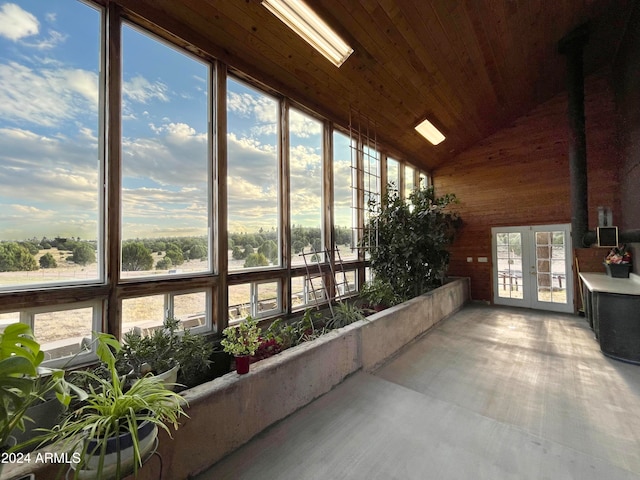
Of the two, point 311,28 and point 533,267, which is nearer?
point 311,28

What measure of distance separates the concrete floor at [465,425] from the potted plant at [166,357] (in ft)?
2.41

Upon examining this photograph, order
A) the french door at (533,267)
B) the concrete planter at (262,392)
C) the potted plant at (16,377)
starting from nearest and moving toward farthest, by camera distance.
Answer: the potted plant at (16,377) → the concrete planter at (262,392) → the french door at (533,267)

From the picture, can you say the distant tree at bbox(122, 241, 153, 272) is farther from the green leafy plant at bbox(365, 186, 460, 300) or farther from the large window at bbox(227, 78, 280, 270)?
the green leafy plant at bbox(365, 186, 460, 300)

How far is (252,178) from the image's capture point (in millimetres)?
3428

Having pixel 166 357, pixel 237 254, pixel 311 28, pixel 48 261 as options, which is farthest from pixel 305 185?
pixel 48 261

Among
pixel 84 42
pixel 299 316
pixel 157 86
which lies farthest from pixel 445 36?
pixel 299 316

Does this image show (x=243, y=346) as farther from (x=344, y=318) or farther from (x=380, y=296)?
(x=380, y=296)

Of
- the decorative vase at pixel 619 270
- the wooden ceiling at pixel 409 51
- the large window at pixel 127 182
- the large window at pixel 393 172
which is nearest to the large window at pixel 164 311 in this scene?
the large window at pixel 127 182

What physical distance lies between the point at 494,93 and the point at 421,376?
5.09 metres

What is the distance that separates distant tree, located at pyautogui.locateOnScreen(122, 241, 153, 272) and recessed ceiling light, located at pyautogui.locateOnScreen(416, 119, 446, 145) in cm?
483

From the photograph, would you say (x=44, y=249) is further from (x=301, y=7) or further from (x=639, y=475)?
(x=639, y=475)

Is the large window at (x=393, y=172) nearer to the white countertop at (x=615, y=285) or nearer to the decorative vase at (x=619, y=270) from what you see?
the white countertop at (x=615, y=285)

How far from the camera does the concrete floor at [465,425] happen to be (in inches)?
67.1

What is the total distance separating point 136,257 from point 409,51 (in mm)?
3870
